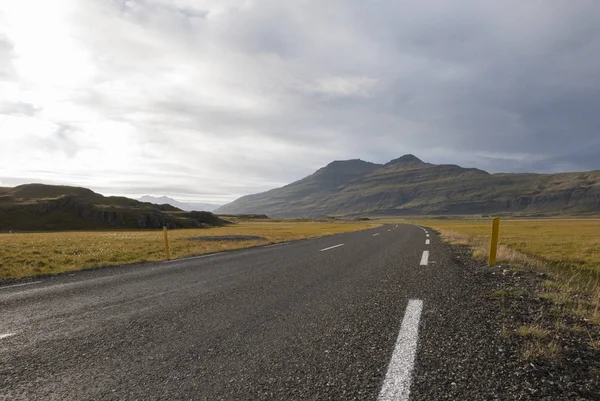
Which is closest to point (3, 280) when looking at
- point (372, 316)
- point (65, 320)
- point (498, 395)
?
point (65, 320)

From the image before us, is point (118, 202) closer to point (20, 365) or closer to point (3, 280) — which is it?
point (3, 280)

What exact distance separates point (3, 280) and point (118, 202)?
4998 inches

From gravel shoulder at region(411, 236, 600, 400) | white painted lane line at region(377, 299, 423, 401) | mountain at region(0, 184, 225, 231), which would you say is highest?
gravel shoulder at region(411, 236, 600, 400)

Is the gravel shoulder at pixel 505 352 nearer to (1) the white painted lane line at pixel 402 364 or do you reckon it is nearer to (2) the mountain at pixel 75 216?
(1) the white painted lane line at pixel 402 364

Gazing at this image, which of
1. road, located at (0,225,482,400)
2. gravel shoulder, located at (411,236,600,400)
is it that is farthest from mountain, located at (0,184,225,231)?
gravel shoulder, located at (411,236,600,400)

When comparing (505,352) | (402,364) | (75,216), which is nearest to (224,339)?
(402,364)

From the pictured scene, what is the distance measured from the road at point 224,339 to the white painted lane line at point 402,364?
1cm

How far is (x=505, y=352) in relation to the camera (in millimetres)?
3312

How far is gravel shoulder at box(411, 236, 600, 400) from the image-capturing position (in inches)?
102

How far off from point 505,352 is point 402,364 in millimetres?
1185

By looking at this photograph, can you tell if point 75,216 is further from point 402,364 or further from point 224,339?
point 402,364

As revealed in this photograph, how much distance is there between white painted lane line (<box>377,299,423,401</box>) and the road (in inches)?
0.4

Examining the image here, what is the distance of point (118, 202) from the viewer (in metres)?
121

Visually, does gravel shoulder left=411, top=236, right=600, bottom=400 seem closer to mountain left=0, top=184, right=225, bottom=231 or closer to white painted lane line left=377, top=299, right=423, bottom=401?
white painted lane line left=377, top=299, right=423, bottom=401
